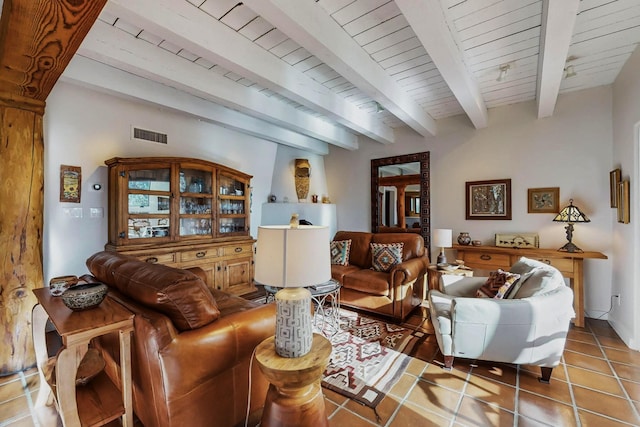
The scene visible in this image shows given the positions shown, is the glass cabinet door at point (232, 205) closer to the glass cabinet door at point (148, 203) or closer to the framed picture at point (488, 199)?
the glass cabinet door at point (148, 203)

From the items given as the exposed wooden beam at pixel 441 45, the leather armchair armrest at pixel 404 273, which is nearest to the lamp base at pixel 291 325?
the exposed wooden beam at pixel 441 45

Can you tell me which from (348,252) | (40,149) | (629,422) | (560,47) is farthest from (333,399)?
(40,149)

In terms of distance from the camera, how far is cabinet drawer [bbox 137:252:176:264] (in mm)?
3060

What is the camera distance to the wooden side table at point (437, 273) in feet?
10.7

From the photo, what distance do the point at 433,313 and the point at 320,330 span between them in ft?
3.78

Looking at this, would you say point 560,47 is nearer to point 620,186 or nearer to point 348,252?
point 620,186

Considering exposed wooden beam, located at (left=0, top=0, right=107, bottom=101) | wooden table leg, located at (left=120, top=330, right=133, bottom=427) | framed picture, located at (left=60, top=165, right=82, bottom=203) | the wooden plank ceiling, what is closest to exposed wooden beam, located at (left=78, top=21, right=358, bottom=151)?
the wooden plank ceiling

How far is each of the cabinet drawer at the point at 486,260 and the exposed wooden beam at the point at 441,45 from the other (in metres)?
1.84

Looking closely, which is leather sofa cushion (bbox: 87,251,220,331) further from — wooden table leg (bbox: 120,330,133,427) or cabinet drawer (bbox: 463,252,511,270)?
cabinet drawer (bbox: 463,252,511,270)

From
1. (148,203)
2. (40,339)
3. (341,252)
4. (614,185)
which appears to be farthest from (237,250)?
(614,185)

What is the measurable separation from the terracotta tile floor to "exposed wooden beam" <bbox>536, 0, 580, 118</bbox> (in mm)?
2409

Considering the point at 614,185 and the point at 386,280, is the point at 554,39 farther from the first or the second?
the point at 386,280

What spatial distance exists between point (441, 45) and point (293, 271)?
194cm

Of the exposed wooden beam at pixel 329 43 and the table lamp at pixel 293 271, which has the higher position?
the exposed wooden beam at pixel 329 43
